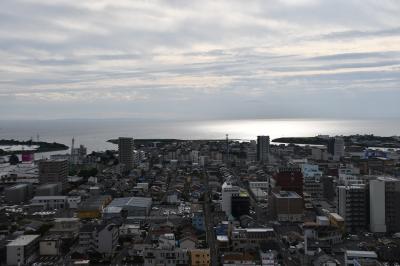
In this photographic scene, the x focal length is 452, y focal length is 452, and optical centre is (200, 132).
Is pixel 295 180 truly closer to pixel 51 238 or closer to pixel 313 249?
pixel 313 249

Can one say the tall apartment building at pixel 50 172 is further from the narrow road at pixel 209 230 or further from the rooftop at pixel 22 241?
the rooftop at pixel 22 241

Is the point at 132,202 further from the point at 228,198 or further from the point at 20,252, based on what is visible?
the point at 20,252

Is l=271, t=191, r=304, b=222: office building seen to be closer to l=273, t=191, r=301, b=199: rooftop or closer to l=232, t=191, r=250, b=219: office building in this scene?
l=273, t=191, r=301, b=199: rooftop

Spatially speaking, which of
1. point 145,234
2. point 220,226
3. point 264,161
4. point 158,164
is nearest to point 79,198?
point 145,234

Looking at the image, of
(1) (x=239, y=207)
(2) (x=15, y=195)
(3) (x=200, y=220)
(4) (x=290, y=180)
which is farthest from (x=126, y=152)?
(3) (x=200, y=220)

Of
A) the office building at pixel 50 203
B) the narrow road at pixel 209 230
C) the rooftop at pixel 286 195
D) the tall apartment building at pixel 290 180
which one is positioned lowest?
the narrow road at pixel 209 230

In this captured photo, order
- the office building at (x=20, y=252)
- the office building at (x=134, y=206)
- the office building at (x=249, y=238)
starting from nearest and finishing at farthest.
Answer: the office building at (x=20, y=252)
the office building at (x=249, y=238)
the office building at (x=134, y=206)

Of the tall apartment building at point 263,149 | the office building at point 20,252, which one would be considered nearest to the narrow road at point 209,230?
the office building at point 20,252

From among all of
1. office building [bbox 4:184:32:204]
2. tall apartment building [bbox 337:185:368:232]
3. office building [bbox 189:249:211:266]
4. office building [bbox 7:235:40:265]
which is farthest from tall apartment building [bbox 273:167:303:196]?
office building [bbox 4:184:32:204]
